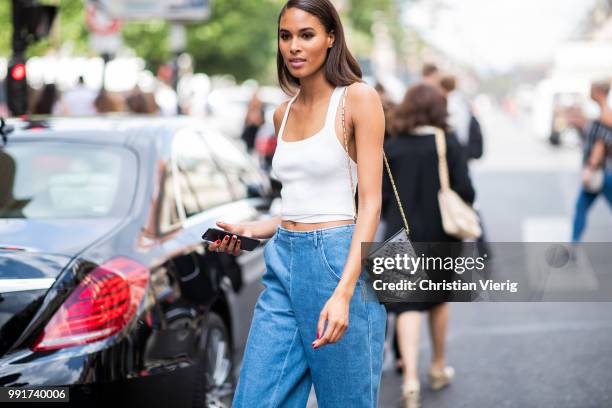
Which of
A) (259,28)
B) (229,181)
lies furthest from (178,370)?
(259,28)

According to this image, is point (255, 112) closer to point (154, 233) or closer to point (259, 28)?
point (154, 233)

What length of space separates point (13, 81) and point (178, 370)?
181 inches

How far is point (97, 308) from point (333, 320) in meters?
1.27

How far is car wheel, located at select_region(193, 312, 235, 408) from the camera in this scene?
4523mm

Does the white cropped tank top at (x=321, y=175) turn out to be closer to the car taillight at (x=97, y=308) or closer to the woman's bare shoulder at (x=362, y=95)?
the woman's bare shoulder at (x=362, y=95)

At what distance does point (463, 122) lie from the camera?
9.02 metres

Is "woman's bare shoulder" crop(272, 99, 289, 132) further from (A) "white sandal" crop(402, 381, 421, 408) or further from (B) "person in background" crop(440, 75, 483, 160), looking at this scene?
(B) "person in background" crop(440, 75, 483, 160)

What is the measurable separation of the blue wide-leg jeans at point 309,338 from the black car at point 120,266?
0.89 metres

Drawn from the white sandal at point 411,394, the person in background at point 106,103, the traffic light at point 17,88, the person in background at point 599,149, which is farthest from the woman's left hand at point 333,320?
the person in background at point 106,103

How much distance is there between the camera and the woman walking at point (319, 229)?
3.11 m

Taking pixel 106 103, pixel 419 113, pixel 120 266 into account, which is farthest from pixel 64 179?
pixel 106 103

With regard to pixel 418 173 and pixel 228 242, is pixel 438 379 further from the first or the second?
pixel 228 242

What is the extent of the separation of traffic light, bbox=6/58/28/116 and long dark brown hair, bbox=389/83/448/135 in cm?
358

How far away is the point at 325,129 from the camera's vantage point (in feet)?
10.3
